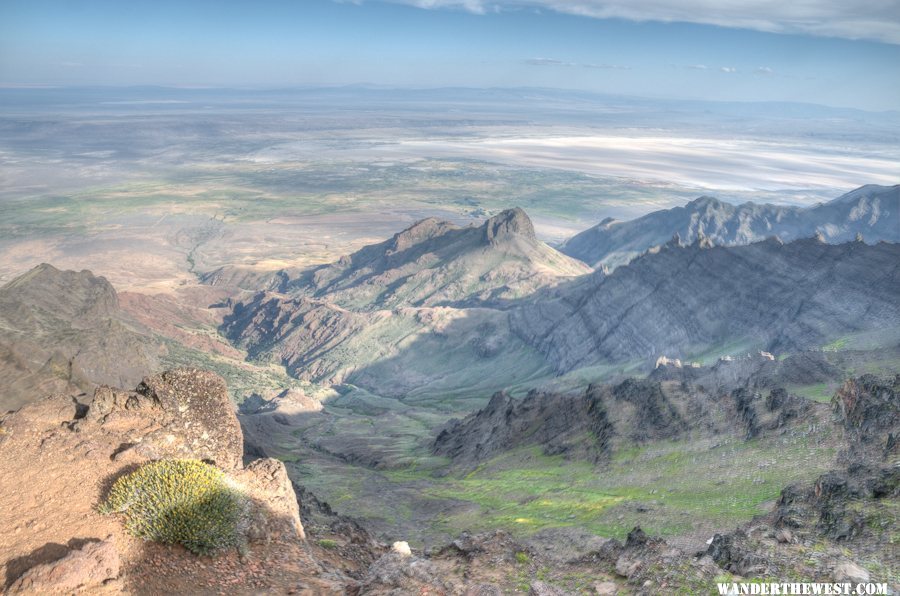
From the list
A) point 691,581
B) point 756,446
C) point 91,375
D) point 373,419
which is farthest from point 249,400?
point 691,581

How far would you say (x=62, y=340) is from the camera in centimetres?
10744

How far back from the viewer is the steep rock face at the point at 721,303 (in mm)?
120250

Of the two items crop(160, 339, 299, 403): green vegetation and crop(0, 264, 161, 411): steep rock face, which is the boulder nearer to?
crop(0, 264, 161, 411): steep rock face

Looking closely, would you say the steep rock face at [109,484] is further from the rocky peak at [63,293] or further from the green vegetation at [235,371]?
the green vegetation at [235,371]

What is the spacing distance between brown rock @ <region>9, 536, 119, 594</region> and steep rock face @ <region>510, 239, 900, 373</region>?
365 ft

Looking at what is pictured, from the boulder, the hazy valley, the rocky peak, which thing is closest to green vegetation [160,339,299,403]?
the hazy valley

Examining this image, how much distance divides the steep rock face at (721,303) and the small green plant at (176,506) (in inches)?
4246

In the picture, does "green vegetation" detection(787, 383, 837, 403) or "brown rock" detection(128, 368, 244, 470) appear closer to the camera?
"brown rock" detection(128, 368, 244, 470)

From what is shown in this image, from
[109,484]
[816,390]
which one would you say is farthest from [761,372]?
[109,484]

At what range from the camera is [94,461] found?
2286 centimetres

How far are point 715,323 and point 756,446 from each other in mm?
99754

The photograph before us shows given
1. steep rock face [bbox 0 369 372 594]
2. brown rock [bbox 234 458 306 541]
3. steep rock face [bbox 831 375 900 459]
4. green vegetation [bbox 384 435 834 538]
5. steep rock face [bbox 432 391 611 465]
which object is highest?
steep rock face [bbox 0 369 372 594]

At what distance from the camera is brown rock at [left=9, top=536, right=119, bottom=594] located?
16.9m

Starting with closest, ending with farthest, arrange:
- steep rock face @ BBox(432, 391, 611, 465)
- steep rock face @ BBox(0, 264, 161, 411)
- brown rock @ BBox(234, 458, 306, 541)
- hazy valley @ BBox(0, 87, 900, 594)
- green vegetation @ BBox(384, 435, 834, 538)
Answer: hazy valley @ BBox(0, 87, 900, 594), brown rock @ BBox(234, 458, 306, 541), green vegetation @ BBox(384, 435, 834, 538), steep rock face @ BBox(0, 264, 161, 411), steep rock face @ BBox(432, 391, 611, 465)
